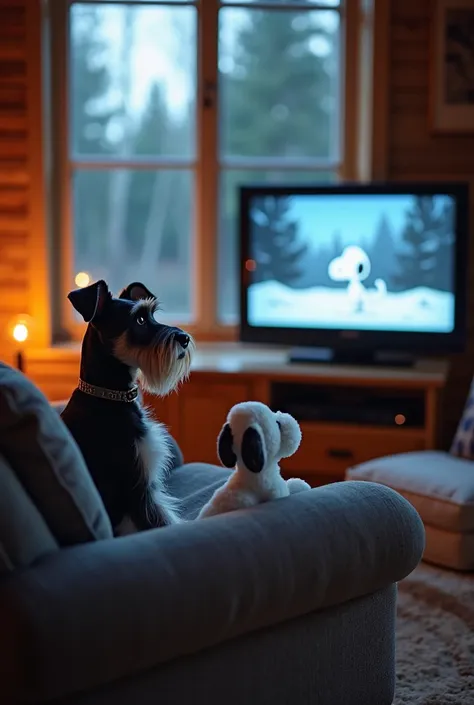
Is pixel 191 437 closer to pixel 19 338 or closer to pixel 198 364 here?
pixel 198 364

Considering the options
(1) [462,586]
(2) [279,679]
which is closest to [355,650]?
(2) [279,679]

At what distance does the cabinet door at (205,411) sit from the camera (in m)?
4.02

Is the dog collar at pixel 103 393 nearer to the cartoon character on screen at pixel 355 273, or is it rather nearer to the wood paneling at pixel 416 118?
the cartoon character on screen at pixel 355 273

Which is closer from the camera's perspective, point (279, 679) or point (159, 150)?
point (279, 679)

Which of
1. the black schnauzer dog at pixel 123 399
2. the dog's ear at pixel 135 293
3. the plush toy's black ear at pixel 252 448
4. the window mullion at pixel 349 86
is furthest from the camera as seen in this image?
the window mullion at pixel 349 86

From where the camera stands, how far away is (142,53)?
15.0ft

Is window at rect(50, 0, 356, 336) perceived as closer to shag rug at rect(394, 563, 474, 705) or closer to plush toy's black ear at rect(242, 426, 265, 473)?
shag rug at rect(394, 563, 474, 705)

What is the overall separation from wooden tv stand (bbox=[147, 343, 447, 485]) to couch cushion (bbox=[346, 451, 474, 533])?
290 millimetres

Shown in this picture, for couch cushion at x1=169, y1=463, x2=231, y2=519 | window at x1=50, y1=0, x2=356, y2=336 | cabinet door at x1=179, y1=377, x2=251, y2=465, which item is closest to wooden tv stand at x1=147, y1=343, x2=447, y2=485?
cabinet door at x1=179, y1=377, x2=251, y2=465

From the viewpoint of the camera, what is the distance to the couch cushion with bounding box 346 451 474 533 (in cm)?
326

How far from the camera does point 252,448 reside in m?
1.84

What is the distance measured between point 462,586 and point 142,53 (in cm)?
277

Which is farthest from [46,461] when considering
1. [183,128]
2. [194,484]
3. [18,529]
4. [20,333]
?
[183,128]

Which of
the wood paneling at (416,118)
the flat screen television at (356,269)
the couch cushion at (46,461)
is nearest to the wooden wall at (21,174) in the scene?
the flat screen television at (356,269)
